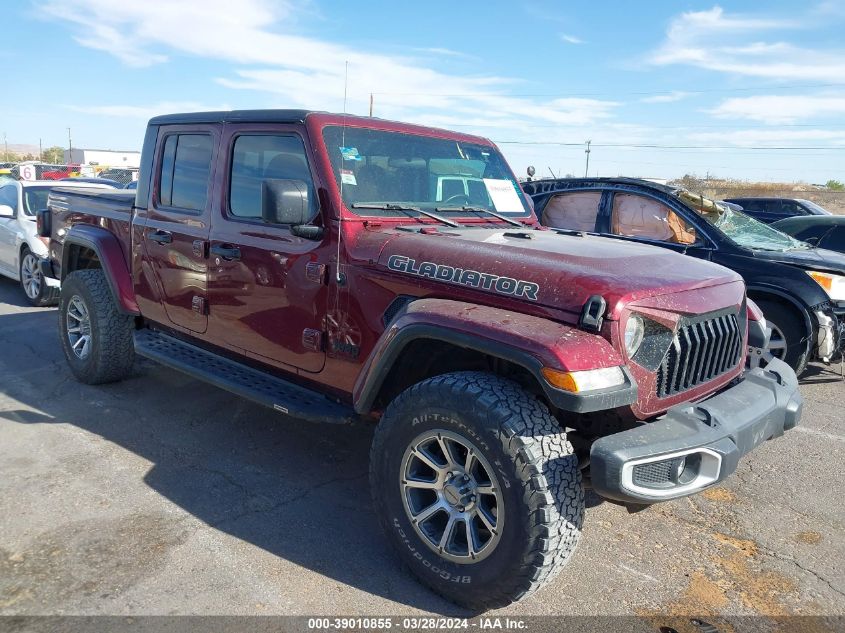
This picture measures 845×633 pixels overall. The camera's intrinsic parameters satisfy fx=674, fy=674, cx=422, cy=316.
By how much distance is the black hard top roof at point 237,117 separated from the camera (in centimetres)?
367

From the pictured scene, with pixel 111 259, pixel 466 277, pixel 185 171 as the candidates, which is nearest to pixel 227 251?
pixel 185 171

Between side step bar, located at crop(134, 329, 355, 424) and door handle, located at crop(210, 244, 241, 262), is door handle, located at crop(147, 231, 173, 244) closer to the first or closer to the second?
door handle, located at crop(210, 244, 241, 262)

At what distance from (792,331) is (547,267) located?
4.00 metres

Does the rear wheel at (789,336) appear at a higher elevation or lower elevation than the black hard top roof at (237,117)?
lower

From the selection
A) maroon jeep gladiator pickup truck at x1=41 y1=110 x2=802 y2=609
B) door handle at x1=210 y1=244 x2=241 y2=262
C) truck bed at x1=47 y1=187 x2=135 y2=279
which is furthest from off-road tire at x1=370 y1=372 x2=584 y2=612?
truck bed at x1=47 y1=187 x2=135 y2=279

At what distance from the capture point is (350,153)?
11.8 feet

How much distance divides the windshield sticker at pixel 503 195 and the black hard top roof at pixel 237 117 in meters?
1.28

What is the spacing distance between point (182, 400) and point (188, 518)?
1.86m

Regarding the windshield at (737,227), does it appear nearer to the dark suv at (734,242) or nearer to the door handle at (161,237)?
the dark suv at (734,242)

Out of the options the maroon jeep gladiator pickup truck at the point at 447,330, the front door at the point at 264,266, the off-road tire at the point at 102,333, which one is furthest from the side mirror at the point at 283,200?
the off-road tire at the point at 102,333

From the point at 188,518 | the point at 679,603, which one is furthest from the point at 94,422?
the point at 679,603

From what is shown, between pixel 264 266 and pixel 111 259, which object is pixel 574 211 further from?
pixel 111 259

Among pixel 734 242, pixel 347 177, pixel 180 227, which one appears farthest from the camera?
pixel 734 242

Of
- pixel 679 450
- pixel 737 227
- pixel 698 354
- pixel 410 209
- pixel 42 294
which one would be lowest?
pixel 42 294
